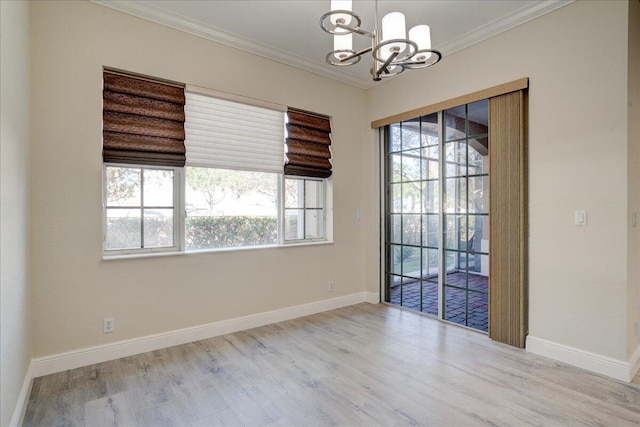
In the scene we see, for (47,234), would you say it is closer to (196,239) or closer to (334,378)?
(196,239)

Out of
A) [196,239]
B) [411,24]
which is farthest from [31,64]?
[411,24]

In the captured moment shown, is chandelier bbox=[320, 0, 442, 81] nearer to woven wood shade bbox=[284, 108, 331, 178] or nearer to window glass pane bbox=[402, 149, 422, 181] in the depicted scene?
woven wood shade bbox=[284, 108, 331, 178]

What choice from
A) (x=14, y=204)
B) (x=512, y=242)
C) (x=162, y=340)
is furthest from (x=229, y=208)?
(x=512, y=242)

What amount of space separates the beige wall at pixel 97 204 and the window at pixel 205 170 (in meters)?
0.14

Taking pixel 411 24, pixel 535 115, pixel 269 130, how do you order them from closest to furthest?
pixel 535 115
pixel 411 24
pixel 269 130

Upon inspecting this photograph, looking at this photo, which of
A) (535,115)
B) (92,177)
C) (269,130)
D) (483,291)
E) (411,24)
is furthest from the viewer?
(269,130)

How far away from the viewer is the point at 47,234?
256 centimetres

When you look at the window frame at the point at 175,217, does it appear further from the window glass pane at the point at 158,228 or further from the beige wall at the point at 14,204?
the beige wall at the point at 14,204

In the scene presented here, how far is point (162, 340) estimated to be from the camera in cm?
305

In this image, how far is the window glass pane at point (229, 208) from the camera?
335cm

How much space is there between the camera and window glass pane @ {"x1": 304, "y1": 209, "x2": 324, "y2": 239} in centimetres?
421

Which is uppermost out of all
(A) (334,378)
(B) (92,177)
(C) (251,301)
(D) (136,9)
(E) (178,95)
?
(D) (136,9)

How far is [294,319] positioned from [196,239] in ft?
4.72

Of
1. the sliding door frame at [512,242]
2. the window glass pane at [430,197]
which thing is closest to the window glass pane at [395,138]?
the window glass pane at [430,197]
